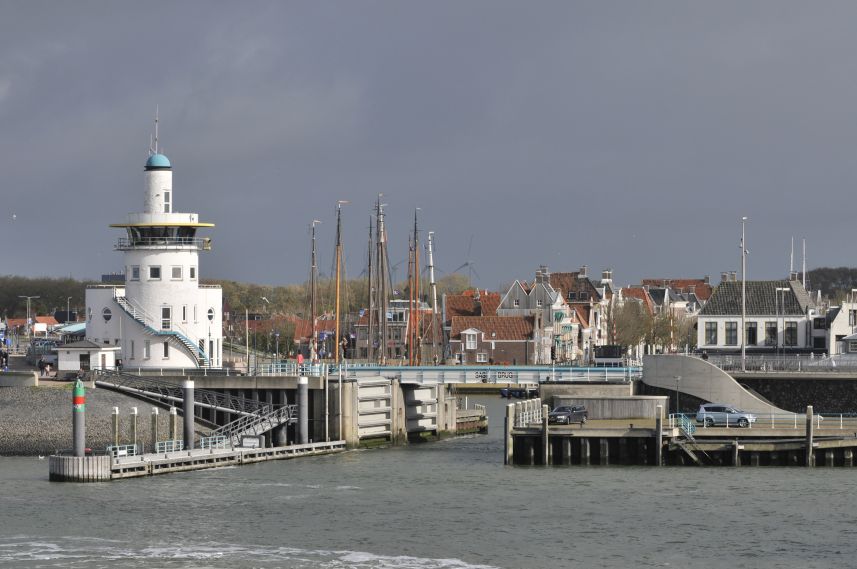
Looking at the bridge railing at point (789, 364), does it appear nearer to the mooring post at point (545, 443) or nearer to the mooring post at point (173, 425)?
the mooring post at point (545, 443)

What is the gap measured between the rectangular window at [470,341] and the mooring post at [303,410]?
76.2m

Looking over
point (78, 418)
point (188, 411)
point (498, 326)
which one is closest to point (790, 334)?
point (188, 411)

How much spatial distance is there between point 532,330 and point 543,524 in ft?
322

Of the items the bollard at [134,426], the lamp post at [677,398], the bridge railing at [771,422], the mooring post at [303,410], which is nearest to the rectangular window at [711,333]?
the lamp post at [677,398]

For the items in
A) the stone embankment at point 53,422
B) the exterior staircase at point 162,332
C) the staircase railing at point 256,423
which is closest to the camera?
the stone embankment at point 53,422

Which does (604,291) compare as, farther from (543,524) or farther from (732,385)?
(543,524)

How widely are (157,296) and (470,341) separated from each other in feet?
224

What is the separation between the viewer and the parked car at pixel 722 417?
7775 centimetres

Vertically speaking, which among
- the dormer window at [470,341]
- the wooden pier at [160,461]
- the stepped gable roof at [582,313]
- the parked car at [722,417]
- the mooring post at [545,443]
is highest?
the stepped gable roof at [582,313]

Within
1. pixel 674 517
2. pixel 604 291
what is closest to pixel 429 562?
pixel 674 517

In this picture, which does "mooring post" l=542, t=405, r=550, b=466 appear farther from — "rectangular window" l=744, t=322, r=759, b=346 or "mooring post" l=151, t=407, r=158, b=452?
"rectangular window" l=744, t=322, r=759, b=346

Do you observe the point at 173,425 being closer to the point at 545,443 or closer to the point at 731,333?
the point at 545,443

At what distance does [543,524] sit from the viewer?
6000 centimetres

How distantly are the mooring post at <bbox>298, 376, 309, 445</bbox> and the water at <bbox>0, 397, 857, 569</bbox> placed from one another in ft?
18.7
